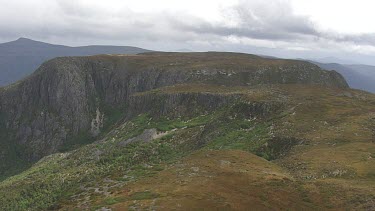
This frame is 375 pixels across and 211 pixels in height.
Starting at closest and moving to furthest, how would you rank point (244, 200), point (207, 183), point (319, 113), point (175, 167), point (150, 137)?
point (244, 200), point (207, 183), point (175, 167), point (319, 113), point (150, 137)

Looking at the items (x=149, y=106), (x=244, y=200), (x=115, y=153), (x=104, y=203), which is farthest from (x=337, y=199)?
(x=149, y=106)

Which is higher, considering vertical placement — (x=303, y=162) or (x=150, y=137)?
(x=303, y=162)

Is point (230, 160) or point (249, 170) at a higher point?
point (249, 170)

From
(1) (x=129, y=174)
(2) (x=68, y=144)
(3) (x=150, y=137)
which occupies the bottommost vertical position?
(2) (x=68, y=144)

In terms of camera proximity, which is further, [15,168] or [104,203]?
[15,168]

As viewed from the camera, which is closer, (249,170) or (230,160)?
(249,170)

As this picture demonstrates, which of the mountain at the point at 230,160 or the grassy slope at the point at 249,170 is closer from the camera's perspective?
the grassy slope at the point at 249,170

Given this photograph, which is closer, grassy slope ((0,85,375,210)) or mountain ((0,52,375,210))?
grassy slope ((0,85,375,210))

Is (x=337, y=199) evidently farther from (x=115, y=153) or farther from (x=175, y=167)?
(x=115, y=153)
